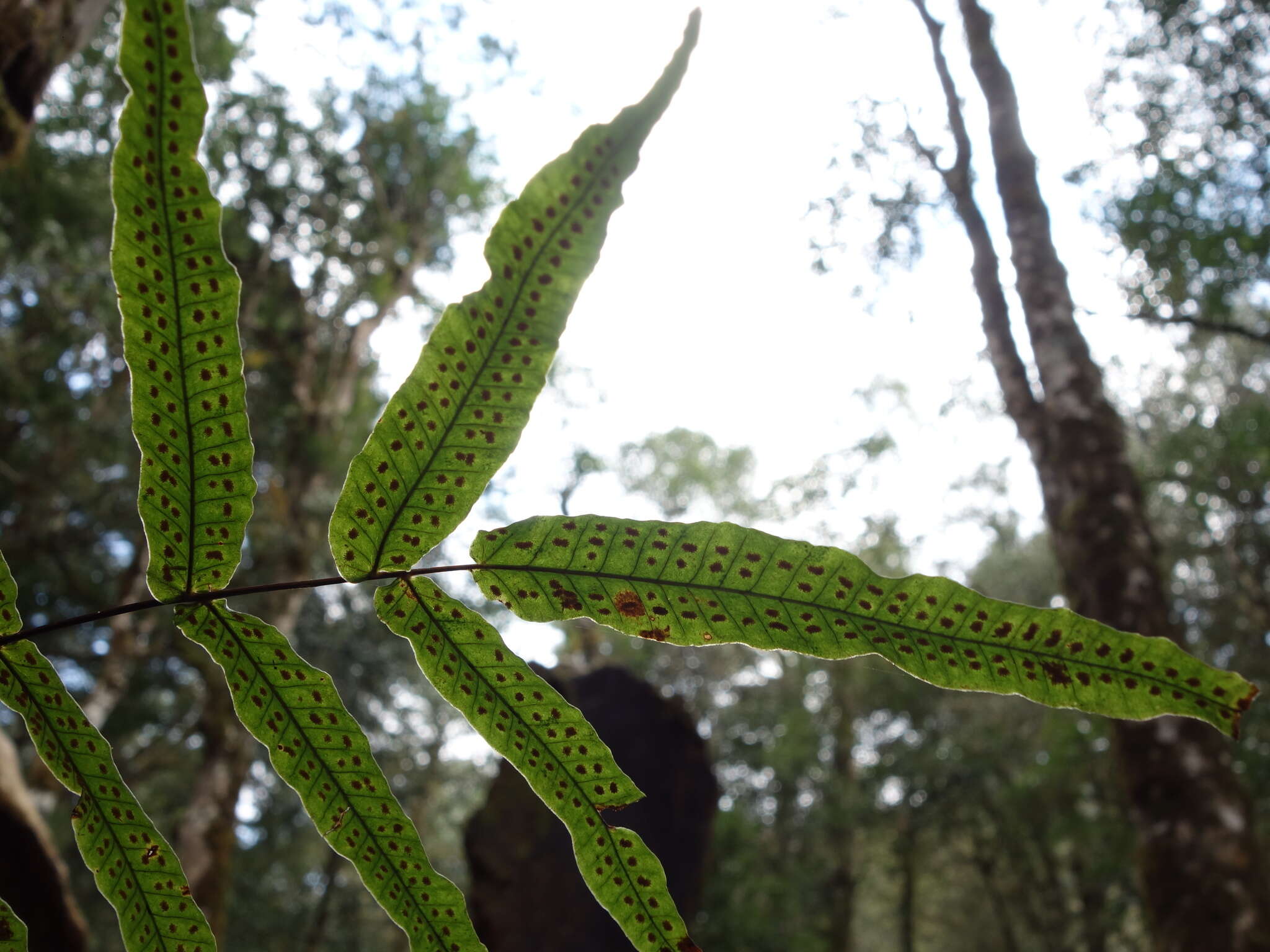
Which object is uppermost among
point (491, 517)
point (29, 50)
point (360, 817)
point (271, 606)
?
point (491, 517)

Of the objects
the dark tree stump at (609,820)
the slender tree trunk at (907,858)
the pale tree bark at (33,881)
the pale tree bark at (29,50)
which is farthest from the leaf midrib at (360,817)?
the slender tree trunk at (907,858)

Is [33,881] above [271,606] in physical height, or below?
below

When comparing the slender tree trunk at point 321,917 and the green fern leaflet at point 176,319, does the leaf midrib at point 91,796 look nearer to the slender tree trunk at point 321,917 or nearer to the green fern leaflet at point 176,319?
the green fern leaflet at point 176,319

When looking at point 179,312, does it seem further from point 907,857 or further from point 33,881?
point 907,857

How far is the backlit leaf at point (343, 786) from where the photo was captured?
770 mm

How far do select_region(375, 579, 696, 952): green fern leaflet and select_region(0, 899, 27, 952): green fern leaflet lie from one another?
415mm

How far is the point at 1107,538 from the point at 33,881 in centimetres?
403

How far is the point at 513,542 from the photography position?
77cm

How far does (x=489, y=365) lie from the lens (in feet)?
2.34

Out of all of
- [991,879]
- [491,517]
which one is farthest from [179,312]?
[991,879]

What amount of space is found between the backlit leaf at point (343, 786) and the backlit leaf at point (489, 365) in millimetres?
123

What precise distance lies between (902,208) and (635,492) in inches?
470

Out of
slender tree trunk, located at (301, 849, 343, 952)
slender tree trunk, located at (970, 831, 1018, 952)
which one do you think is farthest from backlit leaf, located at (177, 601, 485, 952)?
slender tree trunk, located at (970, 831, 1018, 952)

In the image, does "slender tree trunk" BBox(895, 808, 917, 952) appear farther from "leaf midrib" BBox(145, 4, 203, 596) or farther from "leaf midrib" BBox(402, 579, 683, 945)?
"leaf midrib" BBox(145, 4, 203, 596)
